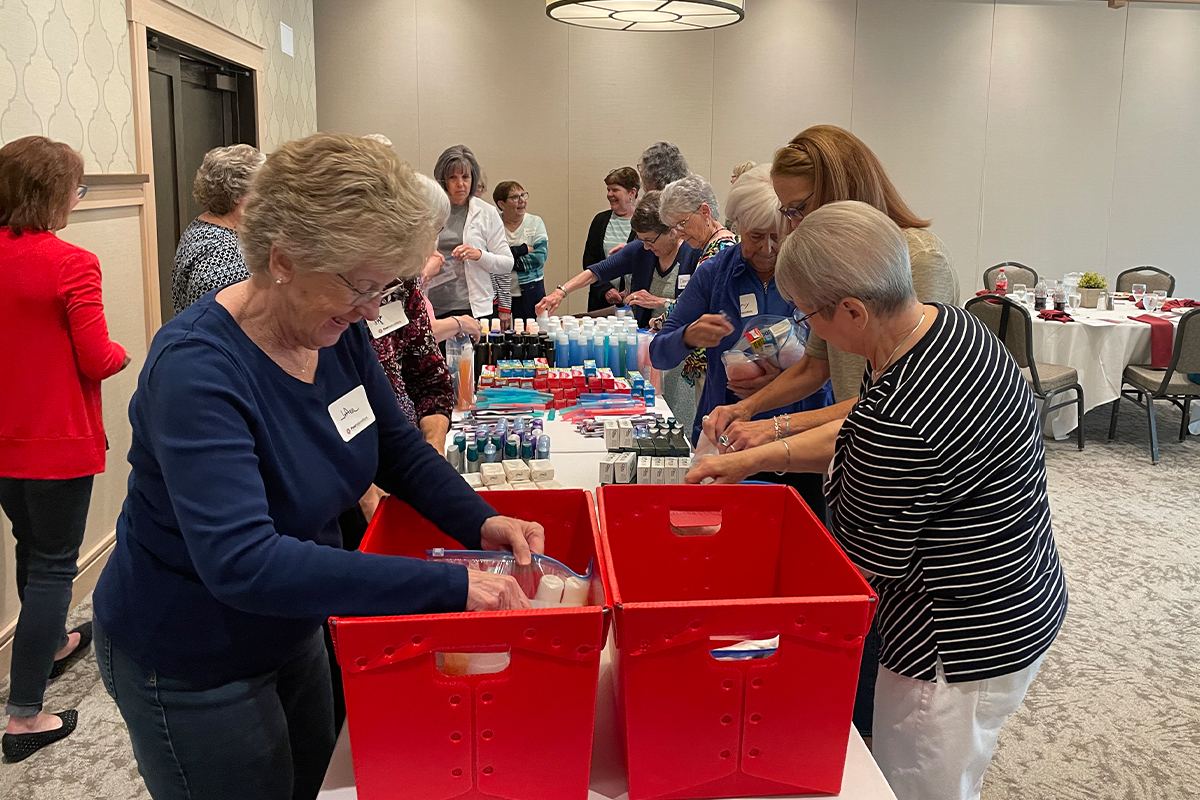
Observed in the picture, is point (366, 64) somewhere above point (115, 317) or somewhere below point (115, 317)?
above

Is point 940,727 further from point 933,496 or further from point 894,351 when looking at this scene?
point 894,351

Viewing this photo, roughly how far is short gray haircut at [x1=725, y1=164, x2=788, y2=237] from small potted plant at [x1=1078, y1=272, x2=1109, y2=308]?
5341 mm

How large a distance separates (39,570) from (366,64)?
A: 21.1 feet

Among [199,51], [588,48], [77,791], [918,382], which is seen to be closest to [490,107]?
[588,48]

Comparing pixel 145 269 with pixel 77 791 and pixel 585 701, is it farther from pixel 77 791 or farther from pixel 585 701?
pixel 585 701

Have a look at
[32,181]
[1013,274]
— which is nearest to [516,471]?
[32,181]

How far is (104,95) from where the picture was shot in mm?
4027

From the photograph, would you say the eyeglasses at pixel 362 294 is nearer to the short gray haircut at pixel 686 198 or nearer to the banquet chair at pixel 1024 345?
the short gray haircut at pixel 686 198

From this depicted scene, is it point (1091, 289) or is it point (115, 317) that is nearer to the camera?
point (115, 317)

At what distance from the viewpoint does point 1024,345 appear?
6.07 m

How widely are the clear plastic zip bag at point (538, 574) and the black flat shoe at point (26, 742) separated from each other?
215 centimetres

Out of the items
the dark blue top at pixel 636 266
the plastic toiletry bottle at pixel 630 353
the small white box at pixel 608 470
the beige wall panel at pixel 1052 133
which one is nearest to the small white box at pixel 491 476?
the small white box at pixel 608 470

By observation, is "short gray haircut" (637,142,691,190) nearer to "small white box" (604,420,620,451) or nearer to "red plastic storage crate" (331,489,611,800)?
"small white box" (604,420,620,451)

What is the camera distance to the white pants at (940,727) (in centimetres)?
162
